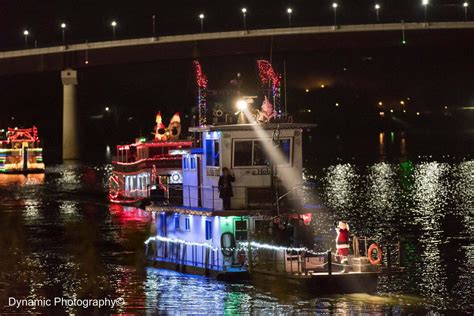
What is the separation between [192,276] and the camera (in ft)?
114

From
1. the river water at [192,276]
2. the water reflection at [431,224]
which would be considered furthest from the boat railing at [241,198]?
the water reflection at [431,224]

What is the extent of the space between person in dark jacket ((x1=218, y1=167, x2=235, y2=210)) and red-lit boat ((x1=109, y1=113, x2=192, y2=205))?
2516cm

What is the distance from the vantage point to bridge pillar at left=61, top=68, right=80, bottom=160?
13062 centimetres

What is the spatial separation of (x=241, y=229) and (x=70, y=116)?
10806 centimetres

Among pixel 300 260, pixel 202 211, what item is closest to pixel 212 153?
pixel 202 211

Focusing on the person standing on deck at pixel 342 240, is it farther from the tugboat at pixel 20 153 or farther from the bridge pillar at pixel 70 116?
the bridge pillar at pixel 70 116

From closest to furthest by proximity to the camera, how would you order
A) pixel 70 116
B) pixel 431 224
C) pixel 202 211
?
pixel 202 211, pixel 431 224, pixel 70 116

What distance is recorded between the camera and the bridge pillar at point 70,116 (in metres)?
131

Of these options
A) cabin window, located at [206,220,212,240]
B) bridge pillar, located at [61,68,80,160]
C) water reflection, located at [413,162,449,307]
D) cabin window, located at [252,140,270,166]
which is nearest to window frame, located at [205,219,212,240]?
cabin window, located at [206,220,212,240]

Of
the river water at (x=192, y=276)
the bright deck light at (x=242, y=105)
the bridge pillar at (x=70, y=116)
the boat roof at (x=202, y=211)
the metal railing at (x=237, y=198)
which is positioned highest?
the bridge pillar at (x=70, y=116)

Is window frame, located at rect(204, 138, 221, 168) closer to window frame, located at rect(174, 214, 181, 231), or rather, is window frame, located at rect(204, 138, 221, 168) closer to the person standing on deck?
window frame, located at rect(174, 214, 181, 231)

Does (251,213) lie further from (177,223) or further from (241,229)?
(177,223)

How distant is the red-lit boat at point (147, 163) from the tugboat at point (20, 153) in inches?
1707

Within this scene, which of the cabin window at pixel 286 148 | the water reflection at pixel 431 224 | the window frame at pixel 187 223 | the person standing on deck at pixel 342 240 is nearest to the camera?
the person standing on deck at pixel 342 240
